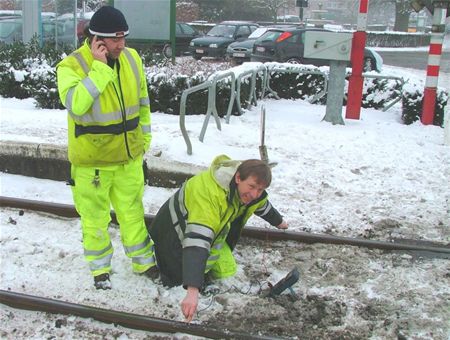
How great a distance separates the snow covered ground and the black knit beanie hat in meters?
1.79

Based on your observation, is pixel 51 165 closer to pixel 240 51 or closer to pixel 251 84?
pixel 251 84

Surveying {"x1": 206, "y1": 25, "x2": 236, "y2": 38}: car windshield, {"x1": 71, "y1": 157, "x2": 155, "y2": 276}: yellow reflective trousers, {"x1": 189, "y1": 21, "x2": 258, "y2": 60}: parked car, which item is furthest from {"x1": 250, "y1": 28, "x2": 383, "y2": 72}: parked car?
{"x1": 71, "y1": 157, "x2": 155, "y2": 276}: yellow reflective trousers

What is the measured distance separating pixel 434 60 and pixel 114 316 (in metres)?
7.48

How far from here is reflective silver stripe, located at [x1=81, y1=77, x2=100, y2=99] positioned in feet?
11.3

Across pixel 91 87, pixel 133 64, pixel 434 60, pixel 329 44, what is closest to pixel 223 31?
pixel 329 44

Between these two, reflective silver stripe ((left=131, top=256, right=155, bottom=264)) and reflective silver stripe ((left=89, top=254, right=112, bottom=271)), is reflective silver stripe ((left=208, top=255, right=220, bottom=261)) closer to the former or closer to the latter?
reflective silver stripe ((left=131, top=256, right=155, bottom=264))

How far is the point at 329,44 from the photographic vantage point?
357 inches

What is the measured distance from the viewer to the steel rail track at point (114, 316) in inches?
136

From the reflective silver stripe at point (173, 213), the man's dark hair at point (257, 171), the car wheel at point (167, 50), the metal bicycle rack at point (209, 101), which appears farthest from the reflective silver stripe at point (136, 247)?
the car wheel at point (167, 50)

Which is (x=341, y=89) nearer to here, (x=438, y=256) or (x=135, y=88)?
(x=438, y=256)

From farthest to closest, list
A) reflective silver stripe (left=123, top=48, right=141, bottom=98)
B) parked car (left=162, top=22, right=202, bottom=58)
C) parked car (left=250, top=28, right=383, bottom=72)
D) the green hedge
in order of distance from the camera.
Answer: parked car (left=162, top=22, right=202, bottom=58) → parked car (left=250, top=28, right=383, bottom=72) → the green hedge → reflective silver stripe (left=123, top=48, right=141, bottom=98)

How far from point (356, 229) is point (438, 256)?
2.57 feet

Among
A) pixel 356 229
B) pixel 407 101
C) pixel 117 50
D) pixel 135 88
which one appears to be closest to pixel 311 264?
pixel 356 229

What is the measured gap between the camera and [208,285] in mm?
4121
